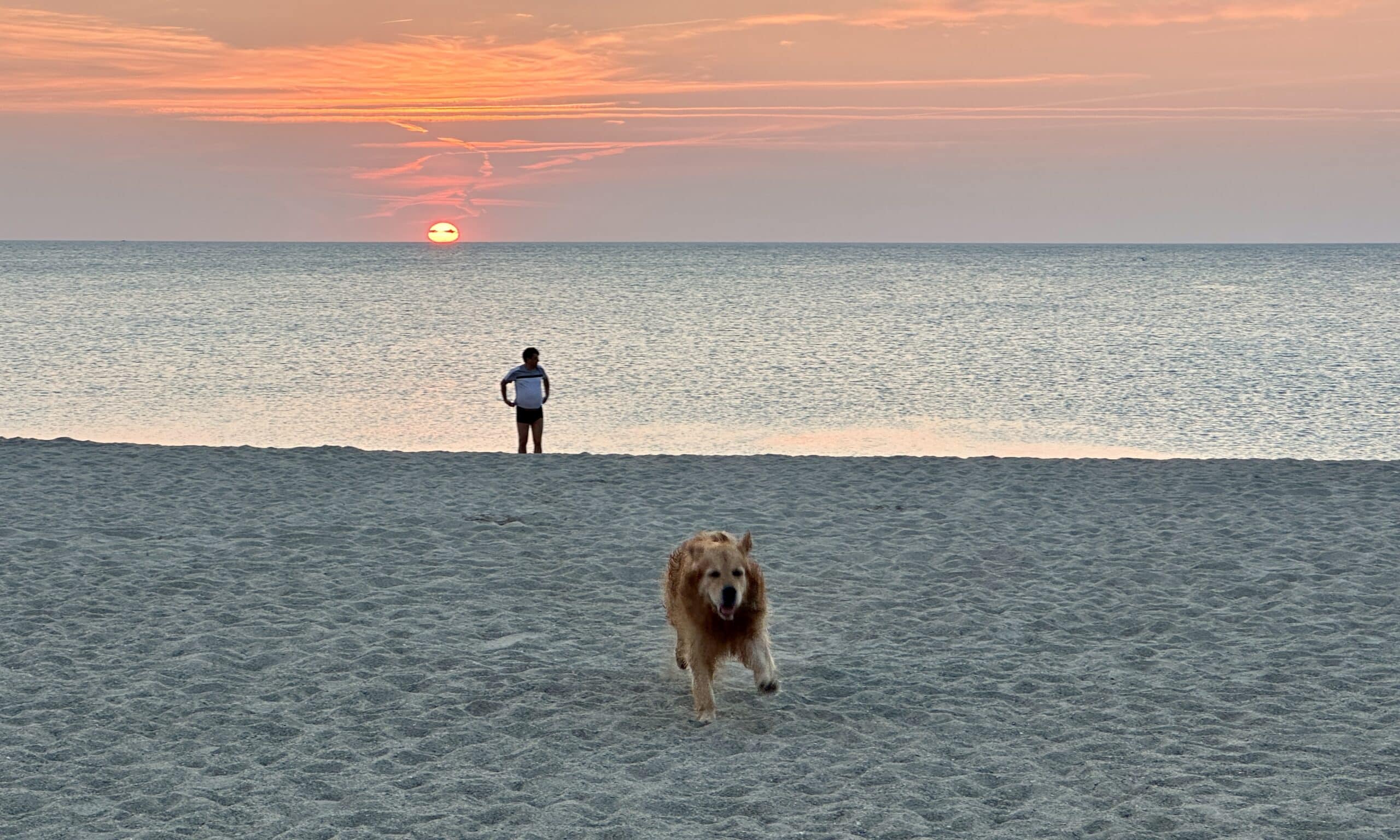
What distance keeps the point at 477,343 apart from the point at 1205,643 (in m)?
37.0

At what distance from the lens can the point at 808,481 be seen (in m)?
13.0

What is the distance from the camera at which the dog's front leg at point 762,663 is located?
6.43 metres

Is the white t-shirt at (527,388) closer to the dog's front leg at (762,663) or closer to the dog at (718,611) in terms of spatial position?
the dog at (718,611)

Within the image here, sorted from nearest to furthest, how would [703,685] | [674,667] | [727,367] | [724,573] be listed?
[724,573] < [703,685] < [674,667] < [727,367]

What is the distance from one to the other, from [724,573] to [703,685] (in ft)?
2.30

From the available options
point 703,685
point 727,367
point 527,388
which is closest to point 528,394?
point 527,388

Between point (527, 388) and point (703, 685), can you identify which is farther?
point (527, 388)

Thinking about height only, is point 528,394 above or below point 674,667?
above

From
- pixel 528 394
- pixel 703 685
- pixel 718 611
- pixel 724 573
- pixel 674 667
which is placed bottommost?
pixel 674 667

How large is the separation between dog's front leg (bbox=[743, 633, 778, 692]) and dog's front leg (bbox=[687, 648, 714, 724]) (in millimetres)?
194

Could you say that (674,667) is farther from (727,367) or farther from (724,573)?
(727,367)

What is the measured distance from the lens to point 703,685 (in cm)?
645

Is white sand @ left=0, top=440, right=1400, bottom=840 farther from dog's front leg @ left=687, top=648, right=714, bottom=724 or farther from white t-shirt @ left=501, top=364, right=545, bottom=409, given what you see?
white t-shirt @ left=501, top=364, right=545, bottom=409

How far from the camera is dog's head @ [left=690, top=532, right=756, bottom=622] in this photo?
6.02 metres
